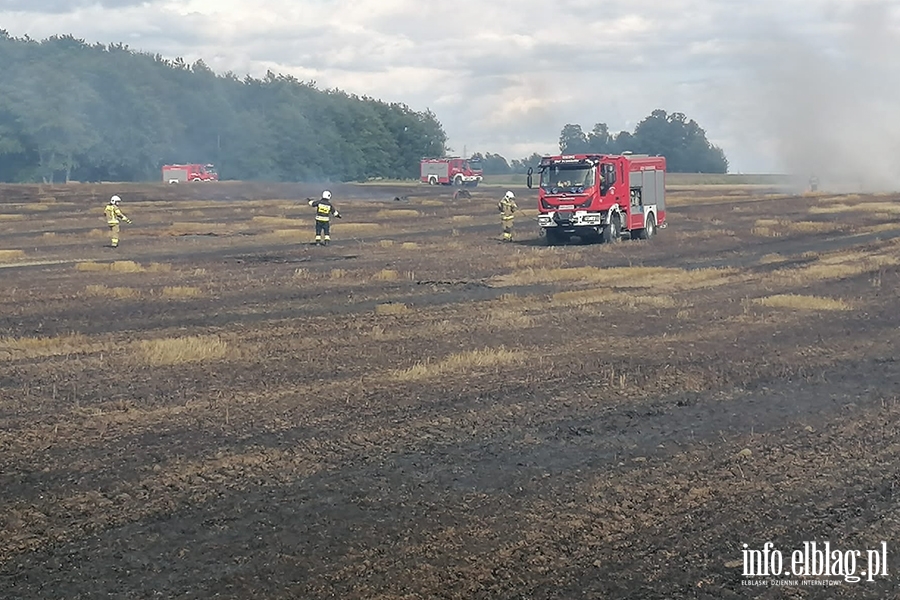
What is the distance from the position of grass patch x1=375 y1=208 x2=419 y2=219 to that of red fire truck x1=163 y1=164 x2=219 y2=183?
43.5 metres

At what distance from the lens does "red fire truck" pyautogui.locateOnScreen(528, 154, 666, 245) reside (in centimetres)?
3128

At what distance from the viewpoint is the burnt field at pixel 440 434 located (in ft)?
19.9

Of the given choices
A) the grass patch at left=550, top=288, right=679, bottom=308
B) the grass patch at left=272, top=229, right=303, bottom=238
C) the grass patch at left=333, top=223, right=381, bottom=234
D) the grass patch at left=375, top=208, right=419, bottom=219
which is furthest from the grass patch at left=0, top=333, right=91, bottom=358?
the grass patch at left=375, top=208, right=419, bottom=219

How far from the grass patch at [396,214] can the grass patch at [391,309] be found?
103ft

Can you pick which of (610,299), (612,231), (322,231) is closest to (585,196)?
(612,231)

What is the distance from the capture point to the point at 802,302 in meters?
18.2

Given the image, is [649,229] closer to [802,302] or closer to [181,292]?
[802,302]

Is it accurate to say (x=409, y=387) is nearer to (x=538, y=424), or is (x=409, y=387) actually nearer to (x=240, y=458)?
(x=538, y=424)

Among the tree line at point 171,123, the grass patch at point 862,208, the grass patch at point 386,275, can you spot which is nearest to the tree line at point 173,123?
the tree line at point 171,123

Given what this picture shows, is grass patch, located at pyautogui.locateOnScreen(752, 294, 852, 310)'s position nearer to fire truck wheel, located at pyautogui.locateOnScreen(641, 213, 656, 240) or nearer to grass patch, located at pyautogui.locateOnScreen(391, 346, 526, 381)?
grass patch, located at pyautogui.locateOnScreen(391, 346, 526, 381)

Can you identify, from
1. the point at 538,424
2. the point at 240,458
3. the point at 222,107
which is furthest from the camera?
the point at 222,107

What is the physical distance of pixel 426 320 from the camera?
53.8 ft

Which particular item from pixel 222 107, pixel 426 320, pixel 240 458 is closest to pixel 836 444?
pixel 240 458

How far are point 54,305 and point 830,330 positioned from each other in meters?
12.6
